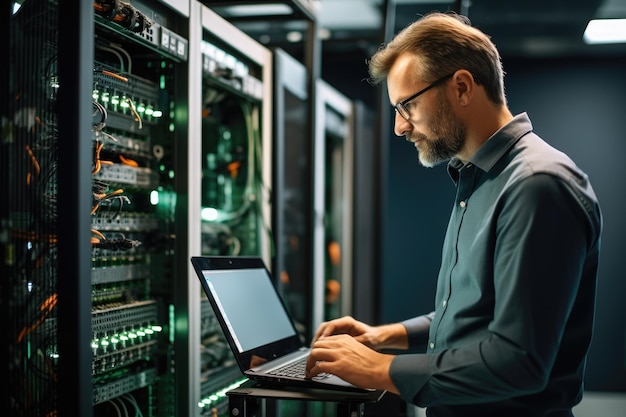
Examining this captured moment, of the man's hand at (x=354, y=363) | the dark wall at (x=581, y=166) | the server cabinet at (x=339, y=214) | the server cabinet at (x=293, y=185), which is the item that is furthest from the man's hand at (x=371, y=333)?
the server cabinet at (x=339, y=214)

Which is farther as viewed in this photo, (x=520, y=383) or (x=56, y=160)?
(x=56, y=160)

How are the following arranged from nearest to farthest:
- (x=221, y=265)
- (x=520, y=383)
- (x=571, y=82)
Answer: (x=520, y=383) → (x=221, y=265) → (x=571, y=82)

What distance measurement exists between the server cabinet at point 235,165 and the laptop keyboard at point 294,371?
0.86 meters

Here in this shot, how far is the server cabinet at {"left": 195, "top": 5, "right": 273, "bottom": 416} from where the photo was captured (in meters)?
→ 2.62

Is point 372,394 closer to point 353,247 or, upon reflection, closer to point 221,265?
point 221,265

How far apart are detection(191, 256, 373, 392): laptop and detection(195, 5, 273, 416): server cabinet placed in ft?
2.14

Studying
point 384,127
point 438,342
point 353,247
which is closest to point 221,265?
point 438,342

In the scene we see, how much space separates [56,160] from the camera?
1505mm

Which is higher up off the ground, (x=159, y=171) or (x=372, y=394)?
(x=159, y=171)

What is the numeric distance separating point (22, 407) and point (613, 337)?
12.7ft

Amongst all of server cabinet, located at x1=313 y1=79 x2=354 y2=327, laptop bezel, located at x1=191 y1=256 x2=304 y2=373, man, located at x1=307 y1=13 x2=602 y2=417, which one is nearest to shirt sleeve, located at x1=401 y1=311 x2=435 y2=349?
man, located at x1=307 y1=13 x2=602 y2=417

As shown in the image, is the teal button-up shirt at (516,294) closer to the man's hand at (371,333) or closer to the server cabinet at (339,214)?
the man's hand at (371,333)

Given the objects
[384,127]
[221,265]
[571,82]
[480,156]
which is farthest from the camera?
[571,82]

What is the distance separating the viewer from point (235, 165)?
2.98 m
